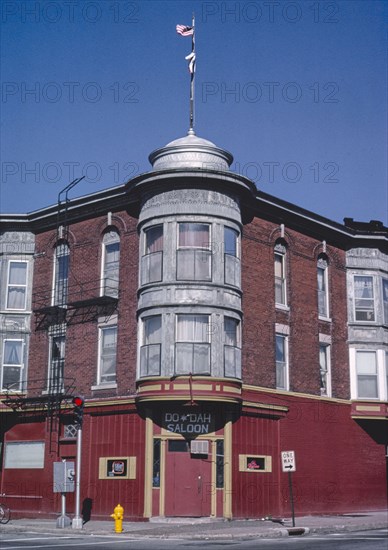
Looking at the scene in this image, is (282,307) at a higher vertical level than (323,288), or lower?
lower

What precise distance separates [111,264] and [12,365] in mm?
6008

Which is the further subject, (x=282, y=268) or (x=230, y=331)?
(x=282, y=268)

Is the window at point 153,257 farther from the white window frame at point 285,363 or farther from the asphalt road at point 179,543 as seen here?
the asphalt road at point 179,543

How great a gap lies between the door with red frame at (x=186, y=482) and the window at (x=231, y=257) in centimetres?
599

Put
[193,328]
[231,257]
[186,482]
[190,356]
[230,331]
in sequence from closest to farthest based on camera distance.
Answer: [186,482], [190,356], [193,328], [230,331], [231,257]

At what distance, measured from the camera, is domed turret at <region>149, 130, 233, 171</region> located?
29.5 metres

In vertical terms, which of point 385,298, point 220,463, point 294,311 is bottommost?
point 220,463

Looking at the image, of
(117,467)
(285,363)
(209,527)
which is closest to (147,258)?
(285,363)

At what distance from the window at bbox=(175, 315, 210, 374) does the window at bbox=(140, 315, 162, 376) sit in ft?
2.32

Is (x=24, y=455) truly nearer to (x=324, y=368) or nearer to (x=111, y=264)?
(x=111, y=264)

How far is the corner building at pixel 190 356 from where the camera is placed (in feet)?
89.5

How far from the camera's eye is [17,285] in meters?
33.3

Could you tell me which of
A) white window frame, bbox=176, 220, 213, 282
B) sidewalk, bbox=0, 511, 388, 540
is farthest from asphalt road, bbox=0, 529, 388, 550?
white window frame, bbox=176, 220, 213, 282

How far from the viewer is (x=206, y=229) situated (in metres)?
28.5
